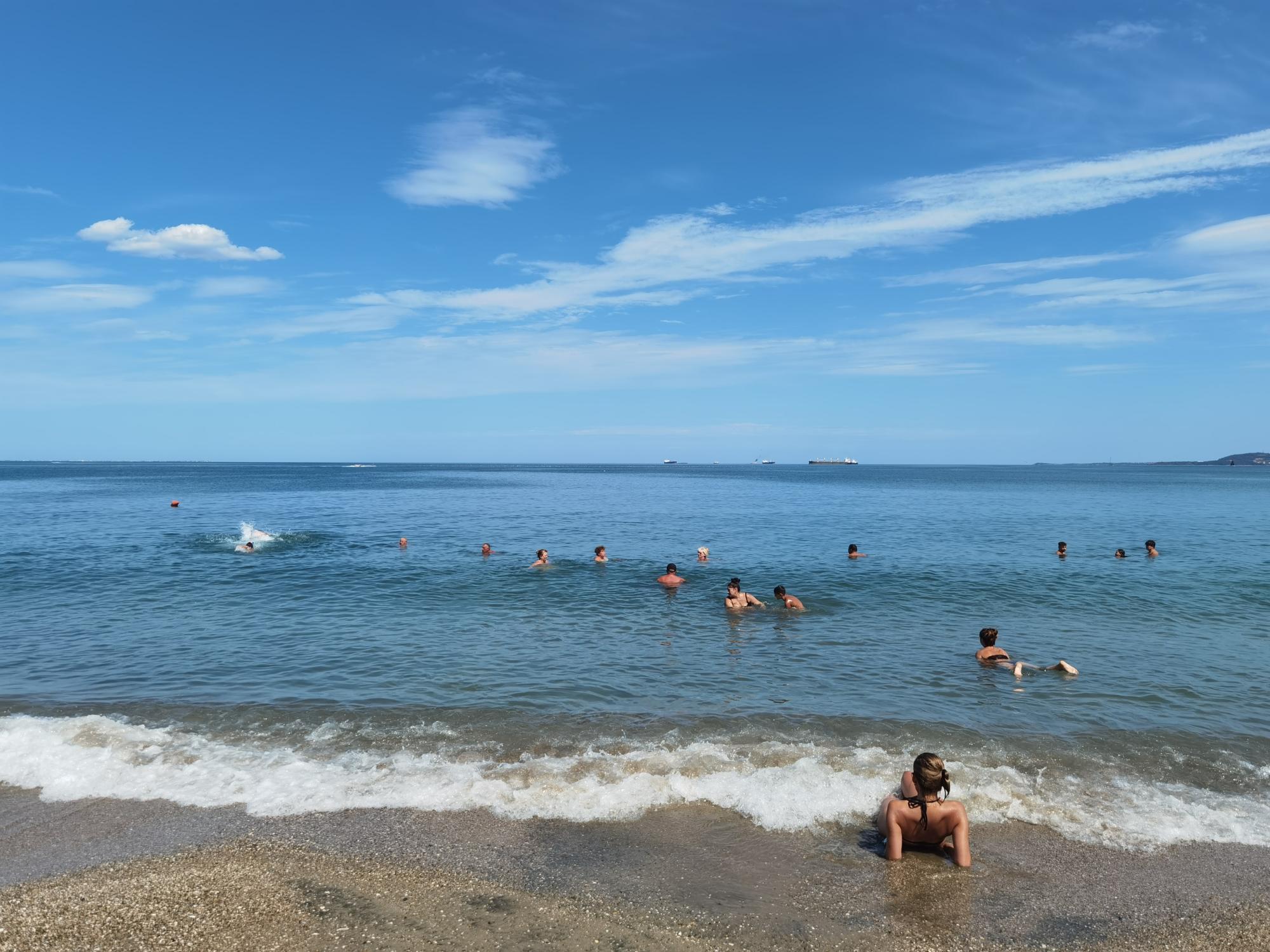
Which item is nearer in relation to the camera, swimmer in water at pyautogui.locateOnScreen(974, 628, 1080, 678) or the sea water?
the sea water

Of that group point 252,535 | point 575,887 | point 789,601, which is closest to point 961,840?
point 575,887

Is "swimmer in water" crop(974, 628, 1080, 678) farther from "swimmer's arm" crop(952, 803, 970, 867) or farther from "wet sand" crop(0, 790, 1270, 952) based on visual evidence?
"swimmer's arm" crop(952, 803, 970, 867)

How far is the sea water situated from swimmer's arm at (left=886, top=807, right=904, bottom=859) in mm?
943

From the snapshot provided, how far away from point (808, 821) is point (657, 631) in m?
11.0

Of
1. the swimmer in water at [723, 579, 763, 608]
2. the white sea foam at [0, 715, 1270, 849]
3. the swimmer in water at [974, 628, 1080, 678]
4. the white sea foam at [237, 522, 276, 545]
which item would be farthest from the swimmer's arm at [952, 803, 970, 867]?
the white sea foam at [237, 522, 276, 545]

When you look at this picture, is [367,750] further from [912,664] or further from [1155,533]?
[1155,533]

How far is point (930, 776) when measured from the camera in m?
9.05

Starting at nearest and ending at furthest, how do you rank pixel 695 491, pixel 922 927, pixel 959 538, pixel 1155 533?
1. pixel 922 927
2. pixel 959 538
3. pixel 1155 533
4. pixel 695 491

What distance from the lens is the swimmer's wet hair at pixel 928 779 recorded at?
8.98 m

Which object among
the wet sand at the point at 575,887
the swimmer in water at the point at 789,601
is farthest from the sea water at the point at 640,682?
the wet sand at the point at 575,887

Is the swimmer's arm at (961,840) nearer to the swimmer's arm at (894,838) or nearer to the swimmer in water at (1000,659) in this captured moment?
the swimmer's arm at (894,838)

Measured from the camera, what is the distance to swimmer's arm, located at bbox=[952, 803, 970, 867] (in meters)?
8.80

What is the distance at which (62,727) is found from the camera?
43.1 feet

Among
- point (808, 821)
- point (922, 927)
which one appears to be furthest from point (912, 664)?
point (922, 927)
